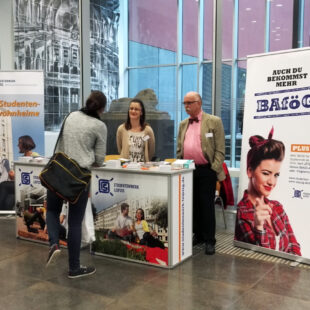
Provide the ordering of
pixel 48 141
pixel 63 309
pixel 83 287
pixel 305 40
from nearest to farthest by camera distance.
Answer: pixel 63 309 → pixel 83 287 → pixel 305 40 → pixel 48 141

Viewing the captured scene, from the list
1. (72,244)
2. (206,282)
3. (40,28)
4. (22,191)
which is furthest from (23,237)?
(40,28)

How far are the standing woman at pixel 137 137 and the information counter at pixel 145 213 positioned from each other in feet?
1.78

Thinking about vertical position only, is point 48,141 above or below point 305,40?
below

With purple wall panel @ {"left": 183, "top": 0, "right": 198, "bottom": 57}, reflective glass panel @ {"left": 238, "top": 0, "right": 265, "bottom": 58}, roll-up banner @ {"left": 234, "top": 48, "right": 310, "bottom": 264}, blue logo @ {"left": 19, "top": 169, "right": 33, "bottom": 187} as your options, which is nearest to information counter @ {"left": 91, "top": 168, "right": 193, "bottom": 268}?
roll-up banner @ {"left": 234, "top": 48, "right": 310, "bottom": 264}

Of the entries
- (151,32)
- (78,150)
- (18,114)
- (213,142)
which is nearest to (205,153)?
(213,142)

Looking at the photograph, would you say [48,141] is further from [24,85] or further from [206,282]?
[206,282]

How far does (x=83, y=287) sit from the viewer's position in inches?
116

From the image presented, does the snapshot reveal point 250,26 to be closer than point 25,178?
No

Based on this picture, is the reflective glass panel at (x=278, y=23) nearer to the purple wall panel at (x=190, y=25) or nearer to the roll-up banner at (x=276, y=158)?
the purple wall panel at (x=190, y=25)

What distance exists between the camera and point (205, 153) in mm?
3756

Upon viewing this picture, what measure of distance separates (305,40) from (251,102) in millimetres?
1905

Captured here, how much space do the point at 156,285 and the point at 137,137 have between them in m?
1.60

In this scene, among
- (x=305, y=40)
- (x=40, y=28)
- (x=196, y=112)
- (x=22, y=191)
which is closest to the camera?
(x=196, y=112)

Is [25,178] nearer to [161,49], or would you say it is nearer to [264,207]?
[264,207]
